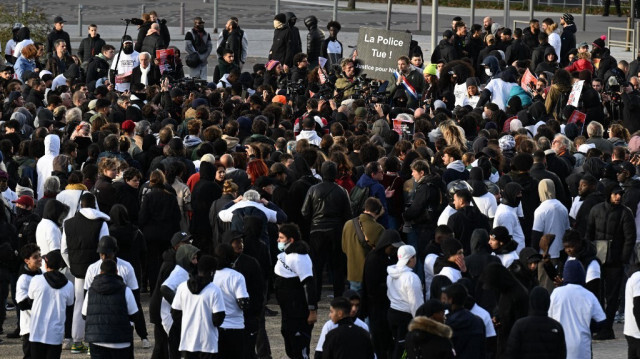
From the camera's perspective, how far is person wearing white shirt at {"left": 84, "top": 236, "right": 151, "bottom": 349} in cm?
1387

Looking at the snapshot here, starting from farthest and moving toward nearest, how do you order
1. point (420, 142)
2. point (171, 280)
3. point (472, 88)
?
point (472, 88), point (420, 142), point (171, 280)

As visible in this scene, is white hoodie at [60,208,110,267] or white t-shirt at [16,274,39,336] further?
white hoodie at [60,208,110,267]

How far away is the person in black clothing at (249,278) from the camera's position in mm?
13805

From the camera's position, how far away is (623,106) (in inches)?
970

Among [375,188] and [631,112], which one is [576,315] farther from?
[631,112]

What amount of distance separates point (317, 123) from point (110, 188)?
4.40m

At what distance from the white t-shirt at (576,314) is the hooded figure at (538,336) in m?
1.00

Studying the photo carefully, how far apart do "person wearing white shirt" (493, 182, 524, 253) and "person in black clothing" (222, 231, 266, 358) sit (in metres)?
3.00

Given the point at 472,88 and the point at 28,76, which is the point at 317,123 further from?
the point at 28,76

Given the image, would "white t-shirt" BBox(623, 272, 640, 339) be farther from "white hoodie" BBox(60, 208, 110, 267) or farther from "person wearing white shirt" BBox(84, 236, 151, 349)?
"white hoodie" BBox(60, 208, 110, 267)

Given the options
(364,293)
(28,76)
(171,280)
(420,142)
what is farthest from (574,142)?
(28,76)

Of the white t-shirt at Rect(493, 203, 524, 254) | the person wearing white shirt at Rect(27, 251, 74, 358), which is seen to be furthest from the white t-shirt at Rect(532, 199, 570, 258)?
the person wearing white shirt at Rect(27, 251, 74, 358)

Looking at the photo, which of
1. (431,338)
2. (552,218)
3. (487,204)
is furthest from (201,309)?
(552,218)

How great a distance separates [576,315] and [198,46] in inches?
726
